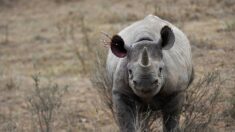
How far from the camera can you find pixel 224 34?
1199cm

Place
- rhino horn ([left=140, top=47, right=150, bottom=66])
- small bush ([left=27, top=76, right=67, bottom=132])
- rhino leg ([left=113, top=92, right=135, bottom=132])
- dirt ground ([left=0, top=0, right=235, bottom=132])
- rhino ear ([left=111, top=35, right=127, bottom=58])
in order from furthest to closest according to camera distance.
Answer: dirt ground ([left=0, top=0, right=235, bottom=132]), small bush ([left=27, top=76, right=67, bottom=132]), rhino leg ([left=113, top=92, right=135, bottom=132]), rhino ear ([left=111, top=35, right=127, bottom=58]), rhino horn ([left=140, top=47, right=150, bottom=66])

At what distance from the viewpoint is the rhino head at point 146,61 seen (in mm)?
5699

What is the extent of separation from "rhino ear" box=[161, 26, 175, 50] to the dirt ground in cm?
174

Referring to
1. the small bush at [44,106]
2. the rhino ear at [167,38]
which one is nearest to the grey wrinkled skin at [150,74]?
the rhino ear at [167,38]

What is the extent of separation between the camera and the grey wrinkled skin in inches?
227

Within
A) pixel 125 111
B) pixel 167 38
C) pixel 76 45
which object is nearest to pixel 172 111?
pixel 125 111

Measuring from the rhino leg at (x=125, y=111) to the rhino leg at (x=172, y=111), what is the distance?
12.9 inches

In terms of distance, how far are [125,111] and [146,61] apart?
923 mm

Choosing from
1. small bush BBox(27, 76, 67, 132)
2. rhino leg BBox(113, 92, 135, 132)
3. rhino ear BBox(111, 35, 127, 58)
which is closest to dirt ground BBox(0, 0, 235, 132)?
small bush BBox(27, 76, 67, 132)

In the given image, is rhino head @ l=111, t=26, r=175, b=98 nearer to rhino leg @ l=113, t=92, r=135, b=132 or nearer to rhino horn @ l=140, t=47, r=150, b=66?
rhino horn @ l=140, t=47, r=150, b=66

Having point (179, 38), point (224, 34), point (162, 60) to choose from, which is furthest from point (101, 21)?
point (162, 60)

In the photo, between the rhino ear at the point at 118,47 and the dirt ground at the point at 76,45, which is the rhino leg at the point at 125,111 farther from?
the dirt ground at the point at 76,45

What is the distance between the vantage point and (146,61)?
18.7 feet

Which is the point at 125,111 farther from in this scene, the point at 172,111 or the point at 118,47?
the point at 118,47
